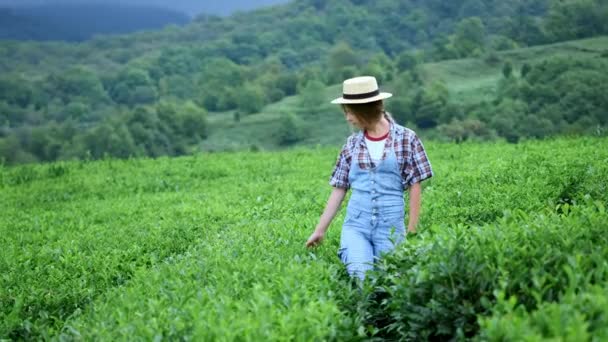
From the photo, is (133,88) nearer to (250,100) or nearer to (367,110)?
(250,100)

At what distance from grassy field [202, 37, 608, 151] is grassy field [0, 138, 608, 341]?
60501mm

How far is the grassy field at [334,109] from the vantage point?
78250mm

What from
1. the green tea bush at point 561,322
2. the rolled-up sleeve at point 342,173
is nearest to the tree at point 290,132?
the rolled-up sleeve at point 342,173

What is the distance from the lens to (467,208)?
909 cm

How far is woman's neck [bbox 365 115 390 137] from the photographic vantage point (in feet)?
22.0

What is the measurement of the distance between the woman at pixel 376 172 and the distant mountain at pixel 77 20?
157111mm

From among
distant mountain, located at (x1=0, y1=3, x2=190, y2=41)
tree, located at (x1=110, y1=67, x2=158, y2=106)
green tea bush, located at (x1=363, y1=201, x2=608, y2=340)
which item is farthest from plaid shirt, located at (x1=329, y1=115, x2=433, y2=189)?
distant mountain, located at (x1=0, y1=3, x2=190, y2=41)

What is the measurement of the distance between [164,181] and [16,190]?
303cm

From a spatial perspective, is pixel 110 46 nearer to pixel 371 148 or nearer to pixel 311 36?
pixel 311 36

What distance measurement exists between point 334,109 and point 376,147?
305ft

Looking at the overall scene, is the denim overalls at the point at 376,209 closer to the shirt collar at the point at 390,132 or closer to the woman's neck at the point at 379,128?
the shirt collar at the point at 390,132

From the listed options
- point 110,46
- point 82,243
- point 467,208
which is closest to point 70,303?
point 82,243

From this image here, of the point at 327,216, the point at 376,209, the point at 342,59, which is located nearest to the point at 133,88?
the point at 342,59

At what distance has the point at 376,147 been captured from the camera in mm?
6676
